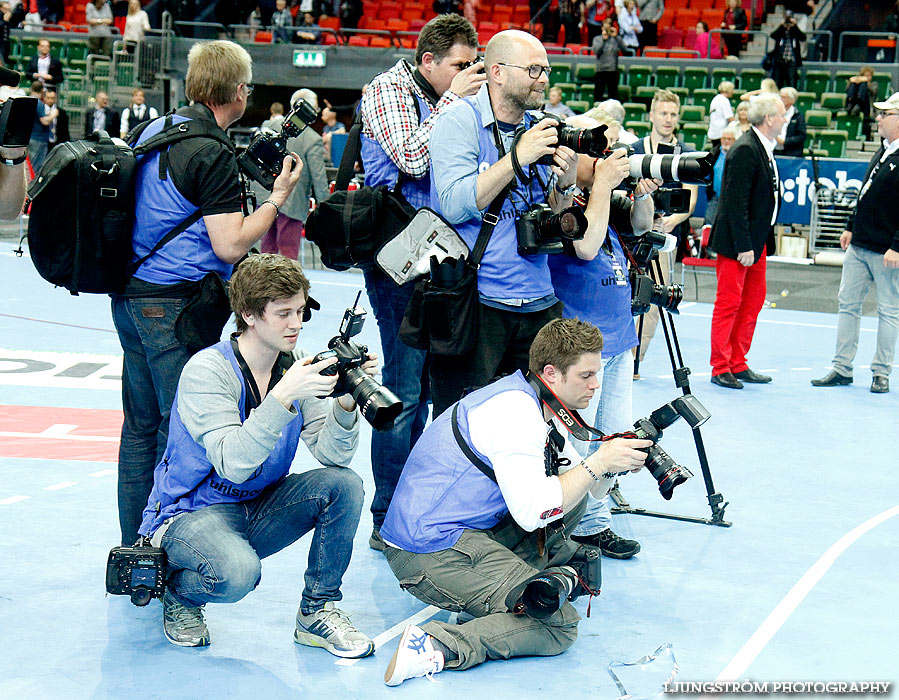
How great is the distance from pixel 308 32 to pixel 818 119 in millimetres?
9373

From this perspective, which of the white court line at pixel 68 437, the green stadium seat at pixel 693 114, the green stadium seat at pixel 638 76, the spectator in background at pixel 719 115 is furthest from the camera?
the green stadium seat at pixel 638 76

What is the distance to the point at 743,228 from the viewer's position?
732 centimetres

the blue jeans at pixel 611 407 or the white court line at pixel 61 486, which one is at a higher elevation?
the blue jeans at pixel 611 407

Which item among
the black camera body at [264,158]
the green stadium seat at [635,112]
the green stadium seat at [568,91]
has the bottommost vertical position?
the black camera body at [264,158]

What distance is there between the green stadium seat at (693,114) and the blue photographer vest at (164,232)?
47.1 ft

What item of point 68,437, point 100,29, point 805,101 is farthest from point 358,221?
point 100,29

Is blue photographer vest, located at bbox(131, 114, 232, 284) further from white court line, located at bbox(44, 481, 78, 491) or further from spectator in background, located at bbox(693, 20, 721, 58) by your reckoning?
spectator in background, located at bbox(693, 20, 721, 58)

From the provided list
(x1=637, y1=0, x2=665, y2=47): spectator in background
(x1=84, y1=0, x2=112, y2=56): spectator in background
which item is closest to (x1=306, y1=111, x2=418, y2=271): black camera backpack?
(x1=637, y1=0, x2=665, y2=47): spectator in background

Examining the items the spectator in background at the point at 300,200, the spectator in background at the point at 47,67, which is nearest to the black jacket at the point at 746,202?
the spectator in background at the point at 300,200

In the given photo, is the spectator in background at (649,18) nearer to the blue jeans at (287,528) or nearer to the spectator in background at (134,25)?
the spectator in background at (134,25)

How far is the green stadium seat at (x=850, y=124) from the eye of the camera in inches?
638

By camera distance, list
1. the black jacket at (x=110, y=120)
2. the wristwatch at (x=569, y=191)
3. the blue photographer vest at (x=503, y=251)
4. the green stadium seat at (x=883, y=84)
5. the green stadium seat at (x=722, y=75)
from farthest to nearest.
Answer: the green stadium seat at (x=722, y=75) < the black jacket at (x=110, y=120) < the green stadium seat at (x=883, y=84) < the wristwatch at (x=569, y=191) < the blue photographer vest at (x=503, y=251)

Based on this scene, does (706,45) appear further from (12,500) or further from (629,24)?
(12,500)

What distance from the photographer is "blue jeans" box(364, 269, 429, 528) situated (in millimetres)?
4363
